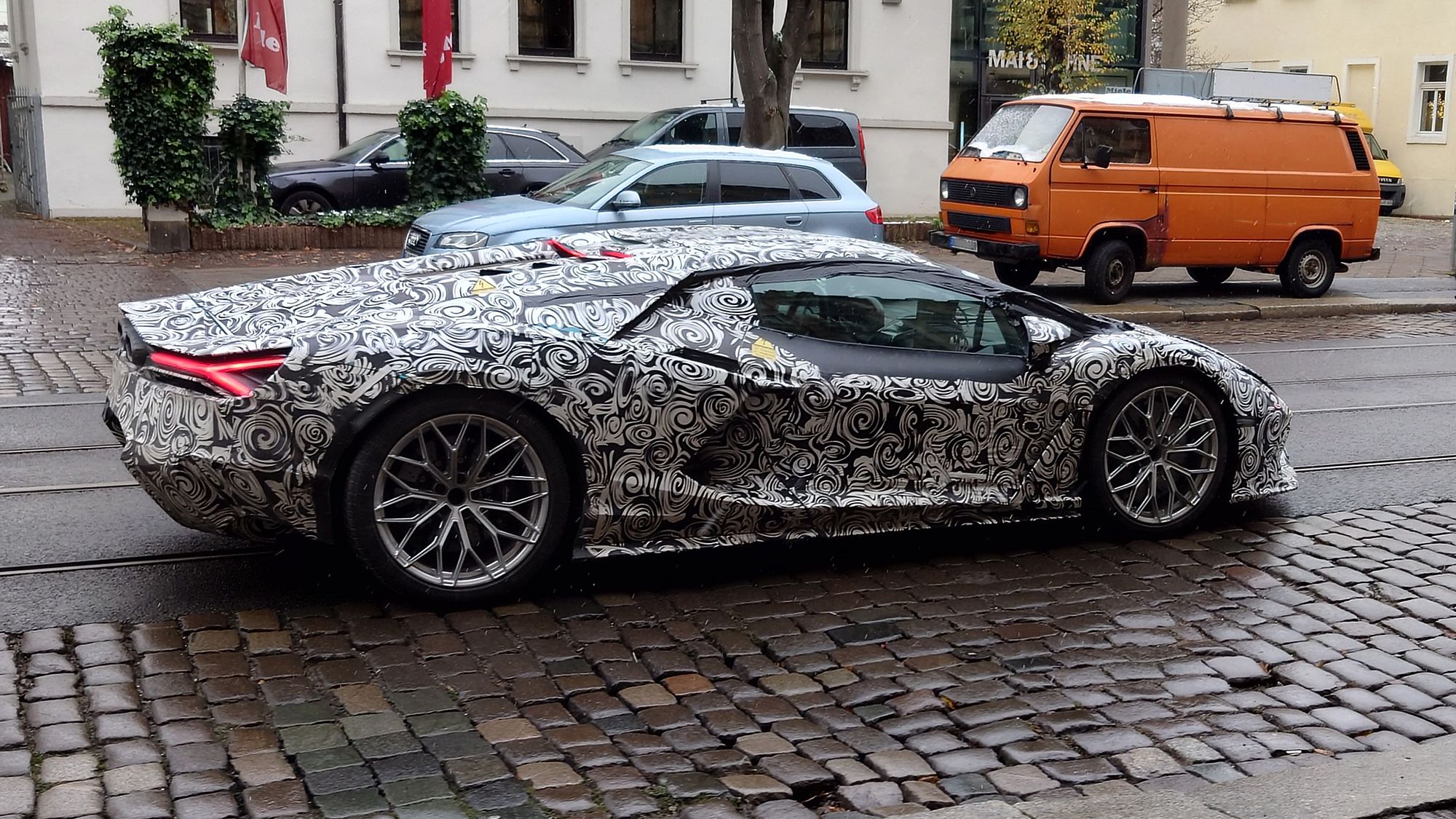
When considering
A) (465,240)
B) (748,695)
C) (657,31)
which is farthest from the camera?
(657,31)

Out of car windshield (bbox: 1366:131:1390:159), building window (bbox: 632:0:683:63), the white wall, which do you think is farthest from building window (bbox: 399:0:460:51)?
car windshield (bbox: 1366:131:1390:159)

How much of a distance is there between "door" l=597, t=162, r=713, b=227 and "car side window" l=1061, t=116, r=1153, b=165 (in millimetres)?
4061

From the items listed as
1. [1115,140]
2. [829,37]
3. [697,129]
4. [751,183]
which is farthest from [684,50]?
[751,183]

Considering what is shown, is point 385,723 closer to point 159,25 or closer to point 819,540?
point 819,540

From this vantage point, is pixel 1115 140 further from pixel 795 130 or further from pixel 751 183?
pixel 795 130

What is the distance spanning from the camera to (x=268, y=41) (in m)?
21.4

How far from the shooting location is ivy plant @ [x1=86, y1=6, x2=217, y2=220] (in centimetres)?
1841

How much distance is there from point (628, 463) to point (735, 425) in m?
0.44

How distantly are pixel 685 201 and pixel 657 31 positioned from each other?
1441 centimetres

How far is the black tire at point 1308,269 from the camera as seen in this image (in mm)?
17734

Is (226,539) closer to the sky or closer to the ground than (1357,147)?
closer to the ground

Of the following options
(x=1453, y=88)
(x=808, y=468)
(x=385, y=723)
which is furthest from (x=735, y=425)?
(x=1453, y=88)

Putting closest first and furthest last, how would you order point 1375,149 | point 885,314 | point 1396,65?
point 885,314 → point 1375,149 → point 1396,65

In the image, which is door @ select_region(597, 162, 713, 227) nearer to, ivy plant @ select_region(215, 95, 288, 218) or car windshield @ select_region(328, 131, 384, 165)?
ivy plant @ select_region(215, 95, 288, 218)
